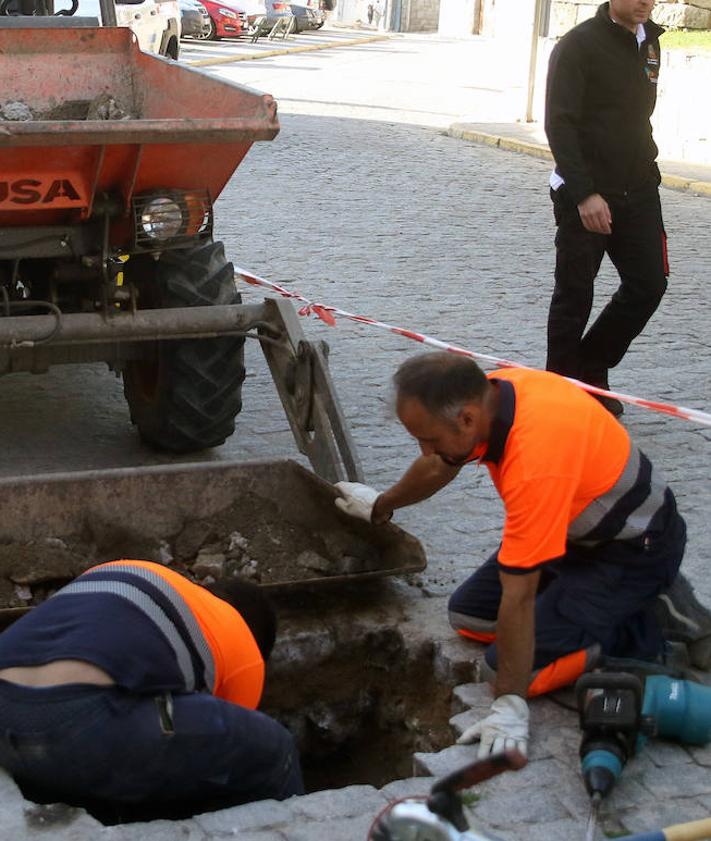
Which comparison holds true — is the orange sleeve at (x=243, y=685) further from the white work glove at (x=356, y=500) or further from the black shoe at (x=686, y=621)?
the black shoe at (x=686, y=621)

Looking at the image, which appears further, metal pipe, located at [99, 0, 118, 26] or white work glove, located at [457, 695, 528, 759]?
metal pipe, located at [99, 0, 118, 26]

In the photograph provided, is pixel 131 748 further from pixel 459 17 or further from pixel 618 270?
pixel 459 17

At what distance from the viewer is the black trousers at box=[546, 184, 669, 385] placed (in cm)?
600

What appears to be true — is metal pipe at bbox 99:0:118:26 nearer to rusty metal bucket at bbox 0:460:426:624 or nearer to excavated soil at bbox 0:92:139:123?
excavated soil at bbox 0:92:139:123

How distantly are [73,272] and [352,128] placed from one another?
1240 cm

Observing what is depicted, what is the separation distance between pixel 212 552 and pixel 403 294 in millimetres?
4410

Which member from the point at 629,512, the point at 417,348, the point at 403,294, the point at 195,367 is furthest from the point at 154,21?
the point at 629,512

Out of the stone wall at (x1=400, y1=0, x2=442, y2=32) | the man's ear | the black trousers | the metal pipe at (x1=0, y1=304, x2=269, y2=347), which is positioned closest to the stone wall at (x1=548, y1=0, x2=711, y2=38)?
the black trousers

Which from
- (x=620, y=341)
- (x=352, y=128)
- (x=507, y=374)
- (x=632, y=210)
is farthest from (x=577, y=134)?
(x=352, y=128)

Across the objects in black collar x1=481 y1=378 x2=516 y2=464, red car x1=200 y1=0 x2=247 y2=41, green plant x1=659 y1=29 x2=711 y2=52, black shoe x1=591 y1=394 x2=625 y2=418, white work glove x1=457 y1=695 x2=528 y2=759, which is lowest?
red car x1=200 y1=0 x2=247 y2=41

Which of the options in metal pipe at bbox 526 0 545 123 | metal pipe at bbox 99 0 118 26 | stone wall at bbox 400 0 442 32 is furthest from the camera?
stone wall at bbox 400 0 442 32

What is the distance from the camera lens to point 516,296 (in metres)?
8.78

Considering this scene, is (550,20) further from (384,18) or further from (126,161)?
(384,18)

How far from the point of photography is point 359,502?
4.39 meters
